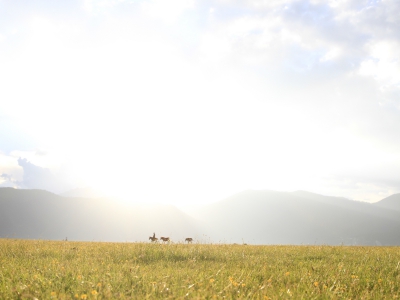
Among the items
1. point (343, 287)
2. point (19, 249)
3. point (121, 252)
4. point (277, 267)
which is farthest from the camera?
point (19, 249)

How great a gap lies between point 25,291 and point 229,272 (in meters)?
4.36

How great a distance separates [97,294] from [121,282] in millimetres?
975

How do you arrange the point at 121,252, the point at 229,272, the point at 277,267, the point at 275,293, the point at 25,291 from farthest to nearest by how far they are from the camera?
the point at 121,252, the point at 277,267, the point at 229,272, the point at 275,293, the point at 25,291

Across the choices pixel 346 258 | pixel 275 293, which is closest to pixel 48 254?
pixel 275 293

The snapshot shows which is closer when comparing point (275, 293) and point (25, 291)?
point (25, 291)

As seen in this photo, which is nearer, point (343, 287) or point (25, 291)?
point (25, 291)

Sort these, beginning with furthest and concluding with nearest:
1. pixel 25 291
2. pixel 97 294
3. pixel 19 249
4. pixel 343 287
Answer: pixel 19 249 → pixel 343 287 → pixel 25 291 → pixel 97 294

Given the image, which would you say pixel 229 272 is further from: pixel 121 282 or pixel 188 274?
pixel 121 282

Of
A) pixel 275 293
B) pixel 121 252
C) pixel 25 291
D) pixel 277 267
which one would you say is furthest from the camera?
pixel 121 252

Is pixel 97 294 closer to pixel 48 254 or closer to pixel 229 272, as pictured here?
pixel 229 272

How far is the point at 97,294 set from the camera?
500 centimetres

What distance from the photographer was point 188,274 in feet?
23.5

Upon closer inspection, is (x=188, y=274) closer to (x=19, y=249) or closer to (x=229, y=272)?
(x=229, y=272)

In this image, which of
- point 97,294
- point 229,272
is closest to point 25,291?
point 97,294
